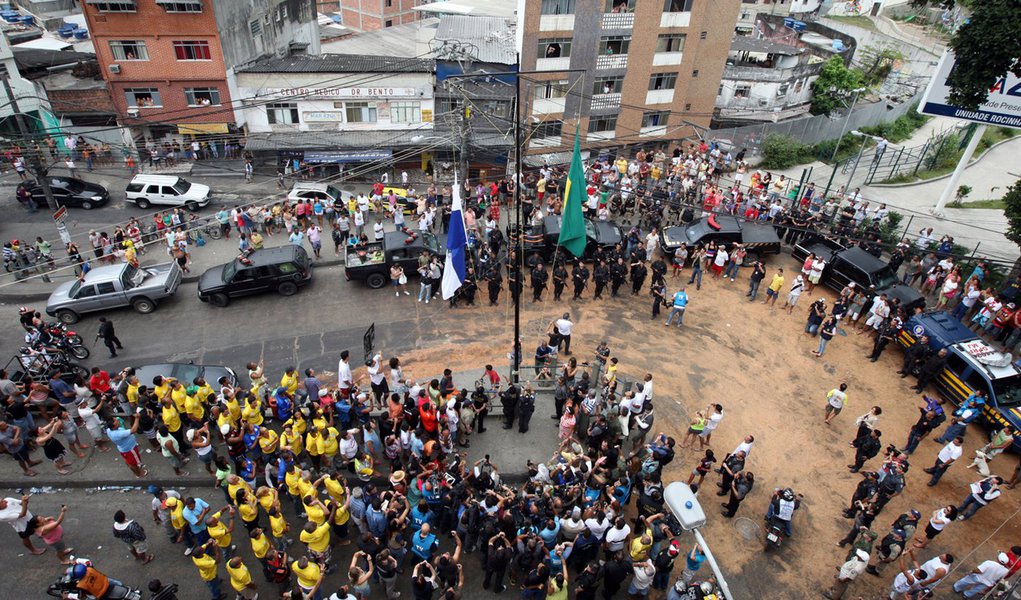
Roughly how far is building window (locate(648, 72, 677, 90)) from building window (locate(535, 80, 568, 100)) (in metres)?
5.53

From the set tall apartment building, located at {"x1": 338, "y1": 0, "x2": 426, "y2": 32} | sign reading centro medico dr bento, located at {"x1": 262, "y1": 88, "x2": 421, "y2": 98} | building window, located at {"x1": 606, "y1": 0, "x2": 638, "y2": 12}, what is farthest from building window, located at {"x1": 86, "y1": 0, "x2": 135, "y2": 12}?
tall apartment building, located at {"x1": 338, "y1": 0, "x2": 426, "y2": 32}

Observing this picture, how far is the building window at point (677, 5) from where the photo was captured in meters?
32.3

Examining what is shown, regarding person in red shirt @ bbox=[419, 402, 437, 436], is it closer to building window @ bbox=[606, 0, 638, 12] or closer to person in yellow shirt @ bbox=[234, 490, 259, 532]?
person in yellow shirt @ bbox=[234, 490, 259, 532]

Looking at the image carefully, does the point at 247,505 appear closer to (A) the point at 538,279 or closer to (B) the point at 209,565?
(B) the point at 209,565

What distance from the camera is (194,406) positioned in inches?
505

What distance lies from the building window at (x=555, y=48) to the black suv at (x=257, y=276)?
1879 centimetres

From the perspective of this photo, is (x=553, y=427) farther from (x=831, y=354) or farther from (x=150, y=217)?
(x=150, y=217)

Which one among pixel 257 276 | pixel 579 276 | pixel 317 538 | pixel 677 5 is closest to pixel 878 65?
pixel 677 5

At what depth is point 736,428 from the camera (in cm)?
1509

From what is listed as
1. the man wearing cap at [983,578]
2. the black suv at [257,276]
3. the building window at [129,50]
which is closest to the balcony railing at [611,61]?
the black suv at [257,276]

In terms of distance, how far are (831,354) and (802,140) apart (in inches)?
902

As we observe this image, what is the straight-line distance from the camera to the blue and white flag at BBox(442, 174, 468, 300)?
45.6 ft

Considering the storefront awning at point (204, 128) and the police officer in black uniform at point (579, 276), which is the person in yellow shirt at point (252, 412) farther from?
the storefront awning at point (204, 128)

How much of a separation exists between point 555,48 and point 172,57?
1989cm
